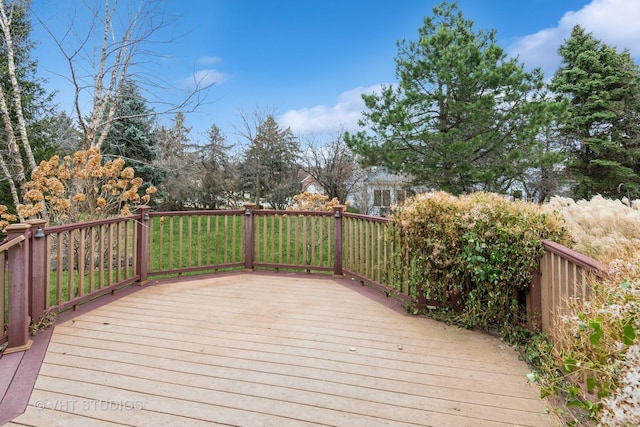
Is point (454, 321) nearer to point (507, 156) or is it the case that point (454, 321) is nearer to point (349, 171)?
point (507, 156)

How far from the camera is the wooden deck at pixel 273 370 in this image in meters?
1.87

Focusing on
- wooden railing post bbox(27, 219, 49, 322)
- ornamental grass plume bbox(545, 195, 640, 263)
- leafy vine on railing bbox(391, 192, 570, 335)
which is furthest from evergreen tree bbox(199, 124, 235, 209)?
ornamental grass plume bbox(545, 195, 640, 263)

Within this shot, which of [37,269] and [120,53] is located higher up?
[120,53]

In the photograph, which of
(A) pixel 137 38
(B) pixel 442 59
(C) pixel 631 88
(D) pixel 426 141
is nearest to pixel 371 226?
(A) pixel 137 38

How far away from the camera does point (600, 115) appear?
50.0 feet

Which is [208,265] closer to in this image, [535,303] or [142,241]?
[142,241]

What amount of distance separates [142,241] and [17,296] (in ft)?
6.14

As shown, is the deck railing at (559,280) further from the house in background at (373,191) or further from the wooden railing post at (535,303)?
the house in background at (373,191)

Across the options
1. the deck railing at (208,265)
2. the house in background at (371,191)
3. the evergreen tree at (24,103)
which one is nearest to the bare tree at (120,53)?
the evergreen tree at (24,103)

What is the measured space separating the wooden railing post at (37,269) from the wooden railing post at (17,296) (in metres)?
0.21

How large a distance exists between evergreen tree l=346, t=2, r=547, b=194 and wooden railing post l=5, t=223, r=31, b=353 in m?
9.39

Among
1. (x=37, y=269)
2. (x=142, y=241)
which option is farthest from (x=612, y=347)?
(x=142, y=241)

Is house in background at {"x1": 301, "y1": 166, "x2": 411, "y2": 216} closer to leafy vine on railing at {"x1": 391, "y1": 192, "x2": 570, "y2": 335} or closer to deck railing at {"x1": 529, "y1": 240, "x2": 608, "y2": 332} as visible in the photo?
leafy vine on railing at {"x1": 391, "y1": 192, "x2": 570, "y2": 335}

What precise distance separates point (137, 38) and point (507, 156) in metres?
9.66
